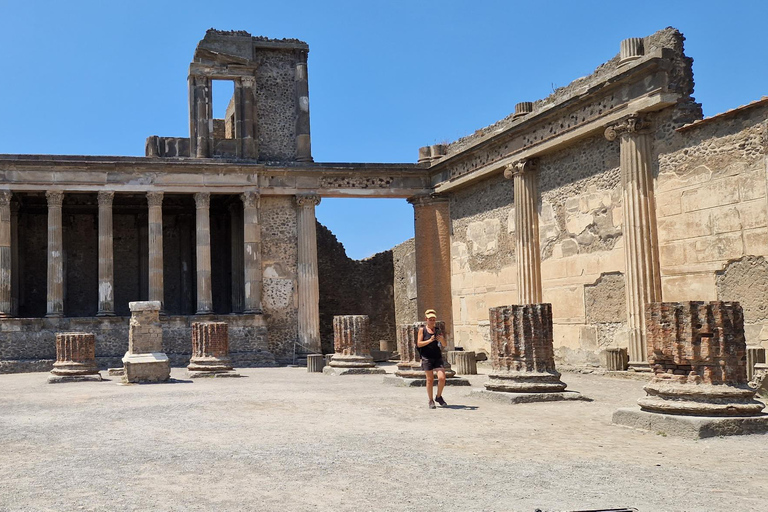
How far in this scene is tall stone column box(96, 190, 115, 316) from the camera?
65.8 feet

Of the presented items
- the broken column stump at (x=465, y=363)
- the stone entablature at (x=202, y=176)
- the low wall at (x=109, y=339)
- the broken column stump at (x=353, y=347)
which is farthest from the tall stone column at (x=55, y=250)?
the broken column stump at (x=465, y=363)

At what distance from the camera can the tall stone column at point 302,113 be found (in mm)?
22219

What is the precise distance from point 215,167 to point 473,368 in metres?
9.58

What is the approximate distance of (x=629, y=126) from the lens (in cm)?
1324

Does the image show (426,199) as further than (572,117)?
Yes

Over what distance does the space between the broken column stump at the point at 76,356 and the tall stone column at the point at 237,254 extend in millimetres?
7063

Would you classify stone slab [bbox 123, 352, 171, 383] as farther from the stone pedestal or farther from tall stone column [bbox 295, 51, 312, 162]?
tall stone column [bbox 295, 51, 312, 162]

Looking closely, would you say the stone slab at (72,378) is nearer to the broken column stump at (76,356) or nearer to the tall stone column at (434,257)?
the broken column stump at (76,356)

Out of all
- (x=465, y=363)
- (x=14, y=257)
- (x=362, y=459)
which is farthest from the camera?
(x=14, y=257)

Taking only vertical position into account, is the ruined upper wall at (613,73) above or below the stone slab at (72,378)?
above

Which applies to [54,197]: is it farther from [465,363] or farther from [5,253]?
[465,363]

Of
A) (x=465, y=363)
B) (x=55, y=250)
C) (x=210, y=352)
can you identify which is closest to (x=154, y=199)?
(x=55, y=250)

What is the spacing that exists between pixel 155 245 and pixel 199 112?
4028 mm

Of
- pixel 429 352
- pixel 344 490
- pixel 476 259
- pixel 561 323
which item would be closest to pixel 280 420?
pixel 429 352
